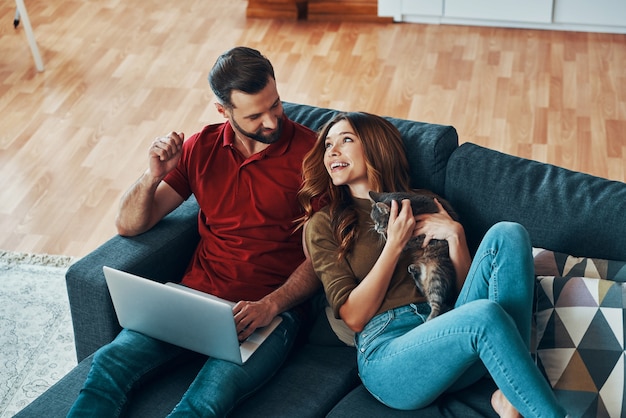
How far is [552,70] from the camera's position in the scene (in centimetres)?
467

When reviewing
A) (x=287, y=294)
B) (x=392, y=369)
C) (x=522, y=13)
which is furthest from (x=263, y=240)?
(x=522, y=13)

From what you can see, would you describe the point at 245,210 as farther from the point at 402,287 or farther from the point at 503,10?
the point at 503,10

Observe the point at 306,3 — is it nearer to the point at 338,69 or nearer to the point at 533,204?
the point at 338,69

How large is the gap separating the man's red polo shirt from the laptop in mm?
205

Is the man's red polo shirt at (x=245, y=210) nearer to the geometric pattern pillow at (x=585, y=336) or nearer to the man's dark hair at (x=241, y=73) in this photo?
the man's dark hair at (x=241, y=73)

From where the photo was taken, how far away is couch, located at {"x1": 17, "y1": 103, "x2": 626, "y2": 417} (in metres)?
2.29

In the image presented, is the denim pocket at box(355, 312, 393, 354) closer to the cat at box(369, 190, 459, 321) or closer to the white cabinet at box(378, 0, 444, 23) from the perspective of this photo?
the cat at box(369, 190, 459, 321)

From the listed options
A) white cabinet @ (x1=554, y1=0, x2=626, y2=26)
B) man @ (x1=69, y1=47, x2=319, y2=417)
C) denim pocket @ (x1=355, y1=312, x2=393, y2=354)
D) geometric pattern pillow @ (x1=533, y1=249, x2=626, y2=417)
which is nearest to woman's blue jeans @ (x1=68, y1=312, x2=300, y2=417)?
man @ (x1=69, y1=47, x2=319, y2=417)

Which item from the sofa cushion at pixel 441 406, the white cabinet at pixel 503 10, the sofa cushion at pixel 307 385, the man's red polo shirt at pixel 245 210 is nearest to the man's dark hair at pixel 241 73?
the man's red polo shirt at pixel 245 210

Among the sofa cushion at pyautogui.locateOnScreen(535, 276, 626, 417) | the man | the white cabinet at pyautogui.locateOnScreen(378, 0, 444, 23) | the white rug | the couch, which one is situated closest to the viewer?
the sofa cushion at pyautogui.locateOnScreen(535, 276, 626, 417)

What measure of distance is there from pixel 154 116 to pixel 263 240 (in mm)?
2164

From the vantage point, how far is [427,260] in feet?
7.67

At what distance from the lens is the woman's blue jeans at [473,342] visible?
2.01 metres

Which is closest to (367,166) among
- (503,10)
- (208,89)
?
(208,89)
